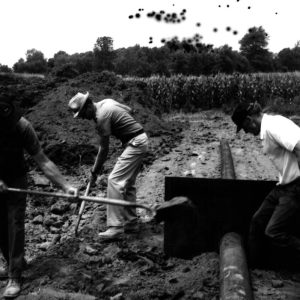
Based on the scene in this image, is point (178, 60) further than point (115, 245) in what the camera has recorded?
Yes

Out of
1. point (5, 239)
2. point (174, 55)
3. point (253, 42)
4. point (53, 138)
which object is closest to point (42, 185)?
point (53, 138)

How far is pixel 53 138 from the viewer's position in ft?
37.3

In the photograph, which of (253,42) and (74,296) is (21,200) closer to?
(74,296)

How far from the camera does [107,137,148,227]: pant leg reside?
5617mm

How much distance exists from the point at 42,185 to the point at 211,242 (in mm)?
4551

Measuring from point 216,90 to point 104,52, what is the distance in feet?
182

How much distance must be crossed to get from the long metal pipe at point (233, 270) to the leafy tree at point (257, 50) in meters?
75.3

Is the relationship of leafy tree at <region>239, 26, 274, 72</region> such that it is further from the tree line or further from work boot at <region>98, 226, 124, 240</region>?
work boot at <region>98, 226, 124, 240</region>

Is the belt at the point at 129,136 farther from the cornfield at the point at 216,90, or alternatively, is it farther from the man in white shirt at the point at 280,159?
the cornfield at the point at 216,90

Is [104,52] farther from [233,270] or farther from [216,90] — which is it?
[233,270]

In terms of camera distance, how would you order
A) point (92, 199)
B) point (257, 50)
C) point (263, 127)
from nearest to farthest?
1. point (92, 199)
2. point (263, 127)
3. point (257, 50)

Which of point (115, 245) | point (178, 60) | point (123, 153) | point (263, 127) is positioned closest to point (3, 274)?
point (115, 245)

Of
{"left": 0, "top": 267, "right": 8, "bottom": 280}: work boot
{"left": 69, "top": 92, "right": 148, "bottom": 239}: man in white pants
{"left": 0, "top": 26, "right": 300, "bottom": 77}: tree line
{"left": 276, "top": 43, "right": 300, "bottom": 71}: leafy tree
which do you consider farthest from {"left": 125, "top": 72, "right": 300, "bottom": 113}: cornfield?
{"left": 276, "top": 43, "right": 300, "bottom": 71}: leafy tree

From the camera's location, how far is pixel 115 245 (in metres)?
5.61
